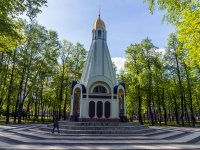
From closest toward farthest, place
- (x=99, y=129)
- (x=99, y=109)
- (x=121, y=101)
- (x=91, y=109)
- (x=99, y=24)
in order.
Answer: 1. (x=99, y=129)
2. (x=91, y=109)
3. (x=99, y=109)
4. (x=121, y=101)
5. (x=99, y=24)

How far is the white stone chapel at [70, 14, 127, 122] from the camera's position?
20.2 metres

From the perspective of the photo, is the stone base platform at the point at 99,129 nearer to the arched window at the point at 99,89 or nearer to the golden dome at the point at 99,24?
the arched window at the point at 99,89

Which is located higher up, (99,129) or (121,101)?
(121,101)

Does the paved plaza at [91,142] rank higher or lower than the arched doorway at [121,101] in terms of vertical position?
lower

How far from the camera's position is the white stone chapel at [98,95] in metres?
20.2

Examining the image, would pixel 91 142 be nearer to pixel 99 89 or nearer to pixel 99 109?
pixel 99 109

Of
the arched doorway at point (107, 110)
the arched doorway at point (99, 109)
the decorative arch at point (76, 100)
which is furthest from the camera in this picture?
the decorative arch at point (76, 100)

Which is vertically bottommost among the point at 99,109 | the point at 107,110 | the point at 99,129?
the point at 99,129

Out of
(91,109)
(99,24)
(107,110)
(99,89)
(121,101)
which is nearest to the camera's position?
(91,109)

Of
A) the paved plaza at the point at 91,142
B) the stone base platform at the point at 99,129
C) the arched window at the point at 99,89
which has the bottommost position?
the paved plaza at the point at 91,142

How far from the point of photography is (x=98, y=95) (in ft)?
67.3

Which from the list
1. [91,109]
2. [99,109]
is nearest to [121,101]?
[99,109]

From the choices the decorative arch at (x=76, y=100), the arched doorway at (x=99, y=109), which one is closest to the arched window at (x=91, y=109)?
the arched doorway at (x=99, y=109)

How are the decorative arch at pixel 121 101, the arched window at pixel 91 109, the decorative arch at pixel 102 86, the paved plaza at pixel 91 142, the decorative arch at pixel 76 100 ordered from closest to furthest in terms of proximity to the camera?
the paved plaza at pixel 91 142 < the arched window at pixel 91 109 < the decorative arch at pixel 102 86 < the decorative arch at pixel 76 100 < the decorative arch at pixel 121 101
